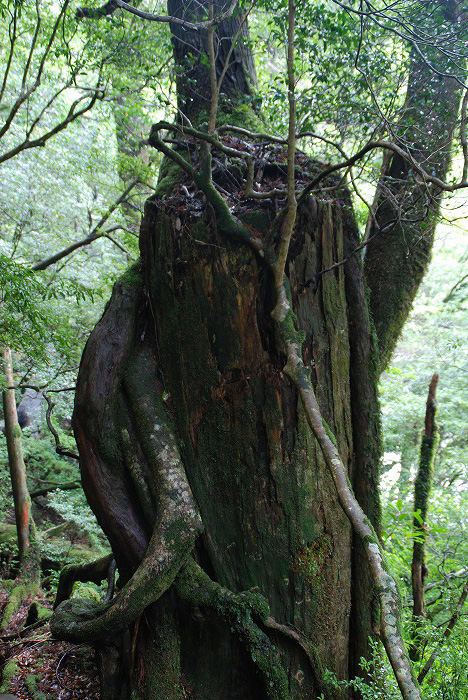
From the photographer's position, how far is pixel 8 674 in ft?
16.1

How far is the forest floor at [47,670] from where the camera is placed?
4539mm

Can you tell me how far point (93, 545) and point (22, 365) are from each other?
4.32 meters

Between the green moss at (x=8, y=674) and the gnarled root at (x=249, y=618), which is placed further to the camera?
the green moss at (x=8, y=674)

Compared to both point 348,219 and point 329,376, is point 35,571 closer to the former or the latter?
point 329,376

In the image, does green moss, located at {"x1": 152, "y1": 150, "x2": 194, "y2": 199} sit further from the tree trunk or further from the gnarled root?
the gnarled root

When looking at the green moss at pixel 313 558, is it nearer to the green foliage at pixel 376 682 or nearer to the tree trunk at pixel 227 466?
the tree trunk at pixel 227 466

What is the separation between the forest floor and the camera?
4.54 meters

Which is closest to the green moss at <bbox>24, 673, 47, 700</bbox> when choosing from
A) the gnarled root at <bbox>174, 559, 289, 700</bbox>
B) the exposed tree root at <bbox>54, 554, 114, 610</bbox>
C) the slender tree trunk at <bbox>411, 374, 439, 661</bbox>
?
the exposed tree root at <bbox>54, 554, 114, 610</bbox>

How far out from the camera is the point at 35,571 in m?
8.66

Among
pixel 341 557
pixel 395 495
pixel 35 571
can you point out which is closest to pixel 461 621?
pixel 341 557

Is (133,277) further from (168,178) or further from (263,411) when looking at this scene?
(263,411)

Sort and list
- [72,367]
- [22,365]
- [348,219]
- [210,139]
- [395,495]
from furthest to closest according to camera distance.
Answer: [22,365] < [395,495] < [72,367] < [348,219] < [210,139]

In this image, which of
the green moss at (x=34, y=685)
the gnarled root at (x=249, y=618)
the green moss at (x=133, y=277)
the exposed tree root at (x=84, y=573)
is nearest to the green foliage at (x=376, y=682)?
the gnarled root at (x=249, y=618)

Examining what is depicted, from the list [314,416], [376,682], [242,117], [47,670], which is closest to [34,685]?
[47,670]
